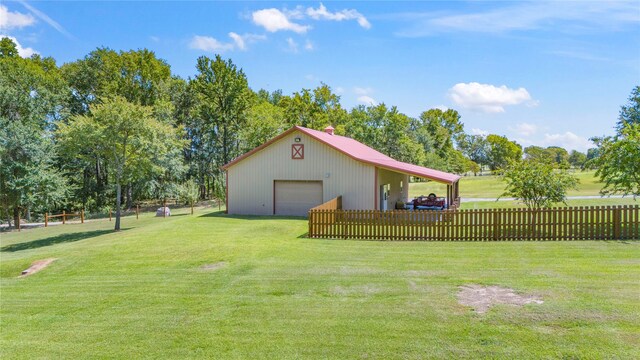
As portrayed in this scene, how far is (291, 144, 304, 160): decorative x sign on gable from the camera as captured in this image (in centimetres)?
2212

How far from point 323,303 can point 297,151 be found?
1520 cm

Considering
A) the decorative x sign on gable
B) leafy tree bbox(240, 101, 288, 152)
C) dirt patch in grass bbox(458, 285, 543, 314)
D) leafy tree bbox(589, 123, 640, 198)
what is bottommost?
dirt patch in grass bbox(458, 285, 543, 314)

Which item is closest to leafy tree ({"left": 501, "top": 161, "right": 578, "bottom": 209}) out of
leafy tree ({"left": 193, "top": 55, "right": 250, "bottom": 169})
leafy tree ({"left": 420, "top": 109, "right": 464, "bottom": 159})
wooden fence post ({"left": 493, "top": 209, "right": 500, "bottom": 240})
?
wooden fence post ({"left": 493, "top": 209, "right": 500, "bottom": 240})

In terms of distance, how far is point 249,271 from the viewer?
9992 millimetres

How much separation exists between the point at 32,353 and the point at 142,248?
22.5 ft

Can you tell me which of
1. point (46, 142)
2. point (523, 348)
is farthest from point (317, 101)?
point (523, 348)

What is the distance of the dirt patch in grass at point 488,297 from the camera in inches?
275

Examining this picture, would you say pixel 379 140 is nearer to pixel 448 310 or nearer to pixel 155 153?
pixel 155 153

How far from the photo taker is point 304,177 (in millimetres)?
22094

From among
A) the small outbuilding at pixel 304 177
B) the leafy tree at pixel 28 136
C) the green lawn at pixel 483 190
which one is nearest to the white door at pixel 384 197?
the small outbuilding at pixel 304 177

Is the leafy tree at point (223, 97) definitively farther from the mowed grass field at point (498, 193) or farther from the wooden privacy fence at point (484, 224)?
the wooden privacy fence at point (484, 224)

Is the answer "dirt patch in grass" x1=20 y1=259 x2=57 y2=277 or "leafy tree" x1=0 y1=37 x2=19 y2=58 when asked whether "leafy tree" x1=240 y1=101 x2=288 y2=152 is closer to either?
"leafy tree" x1=0 y1=37 x2=19 y2=58

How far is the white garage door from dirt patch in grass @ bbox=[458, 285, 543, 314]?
14422 millimetres

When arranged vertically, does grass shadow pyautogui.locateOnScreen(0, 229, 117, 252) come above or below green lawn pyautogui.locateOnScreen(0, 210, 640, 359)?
below
